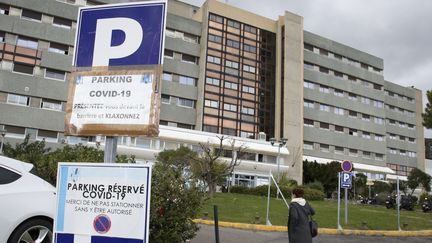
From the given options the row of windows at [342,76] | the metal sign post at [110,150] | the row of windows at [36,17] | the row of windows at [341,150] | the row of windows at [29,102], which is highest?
the row of windows at [342,76]

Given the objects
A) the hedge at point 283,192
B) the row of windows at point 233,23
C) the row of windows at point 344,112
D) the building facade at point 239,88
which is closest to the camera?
the hedge at point 283,192

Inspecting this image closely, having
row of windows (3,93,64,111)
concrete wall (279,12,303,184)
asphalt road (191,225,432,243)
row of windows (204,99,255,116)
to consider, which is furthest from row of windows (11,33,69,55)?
asphalt road (191,225,432,243)

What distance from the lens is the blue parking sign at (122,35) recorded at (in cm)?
385

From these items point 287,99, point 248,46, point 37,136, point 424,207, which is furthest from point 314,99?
point 37,136

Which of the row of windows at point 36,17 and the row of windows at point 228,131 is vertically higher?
the row of windows at point 36,17

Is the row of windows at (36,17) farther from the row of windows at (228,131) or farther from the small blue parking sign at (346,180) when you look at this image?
the small blue parking sign at (346,180)

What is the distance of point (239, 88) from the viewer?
55219mm

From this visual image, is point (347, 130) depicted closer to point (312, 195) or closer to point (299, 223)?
point (312, 195)

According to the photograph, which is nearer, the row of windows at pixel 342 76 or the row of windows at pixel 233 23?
the row of windows at pixel 233 23

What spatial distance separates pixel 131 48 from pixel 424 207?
33641mm

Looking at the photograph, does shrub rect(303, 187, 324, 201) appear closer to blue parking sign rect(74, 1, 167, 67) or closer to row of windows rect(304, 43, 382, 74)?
blue parking sign rect(74, 1, 167, 67)

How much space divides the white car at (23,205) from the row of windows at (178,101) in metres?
44.0

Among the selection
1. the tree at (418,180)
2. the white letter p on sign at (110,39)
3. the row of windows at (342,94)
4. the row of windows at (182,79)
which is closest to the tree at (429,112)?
the white letter p on sign at (110,39)

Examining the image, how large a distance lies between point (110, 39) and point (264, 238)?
9712mm
